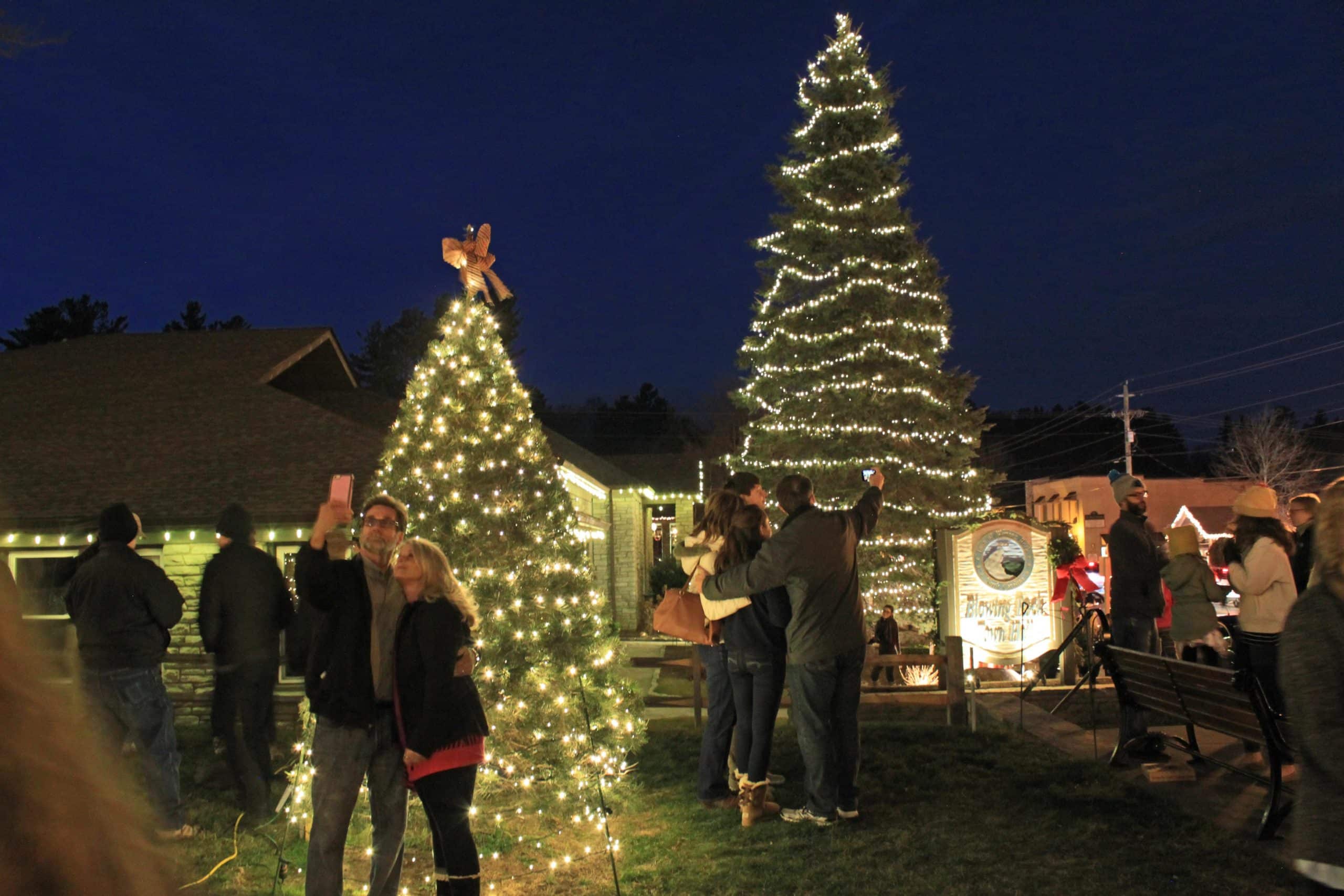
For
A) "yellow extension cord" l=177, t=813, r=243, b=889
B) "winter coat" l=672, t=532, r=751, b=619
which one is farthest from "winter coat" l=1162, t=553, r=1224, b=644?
"yellow extension cord" l=177, t=813, r=243, b=889

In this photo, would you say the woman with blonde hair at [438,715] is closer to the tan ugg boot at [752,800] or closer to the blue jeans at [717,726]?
the tan ugg boot at [752,800]

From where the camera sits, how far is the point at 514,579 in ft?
21.7

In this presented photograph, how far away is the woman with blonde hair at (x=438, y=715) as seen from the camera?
4.27 meters

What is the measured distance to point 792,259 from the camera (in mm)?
19203

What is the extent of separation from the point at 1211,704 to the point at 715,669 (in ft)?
Result: 10.0

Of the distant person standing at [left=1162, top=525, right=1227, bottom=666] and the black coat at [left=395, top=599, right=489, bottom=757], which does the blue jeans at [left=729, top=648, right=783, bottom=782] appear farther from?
the distant person standing at [left=1162, top=525, right=1227, bottom=666]

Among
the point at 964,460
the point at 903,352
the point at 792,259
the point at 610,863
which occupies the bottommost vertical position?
the point at 610,863

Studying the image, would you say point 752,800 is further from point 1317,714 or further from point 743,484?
point 1317,714

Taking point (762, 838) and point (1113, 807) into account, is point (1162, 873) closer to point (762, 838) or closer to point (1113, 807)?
point (1113, 807)

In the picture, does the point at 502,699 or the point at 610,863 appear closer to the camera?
the point at 610,863

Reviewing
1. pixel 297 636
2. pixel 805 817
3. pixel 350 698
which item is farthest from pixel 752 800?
pixel 297 636

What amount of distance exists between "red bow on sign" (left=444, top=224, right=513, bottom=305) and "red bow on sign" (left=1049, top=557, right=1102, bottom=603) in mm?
8528

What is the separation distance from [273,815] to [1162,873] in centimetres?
567

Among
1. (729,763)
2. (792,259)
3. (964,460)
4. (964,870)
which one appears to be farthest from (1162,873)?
(792,259)
